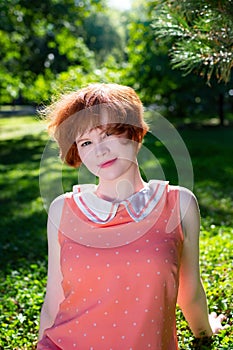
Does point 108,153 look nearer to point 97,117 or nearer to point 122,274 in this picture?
point 97,117

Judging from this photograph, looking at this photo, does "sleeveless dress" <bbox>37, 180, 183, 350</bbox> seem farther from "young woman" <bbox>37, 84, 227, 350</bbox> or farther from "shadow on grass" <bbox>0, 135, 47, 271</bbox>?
"shadow on grass" <bbox>0, 135, 47, 271</bbox>

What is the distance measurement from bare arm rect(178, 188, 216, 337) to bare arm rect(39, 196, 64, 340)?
0.51m

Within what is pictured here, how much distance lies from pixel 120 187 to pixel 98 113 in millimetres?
309

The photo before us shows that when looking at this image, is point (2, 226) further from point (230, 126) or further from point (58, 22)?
point (230, 126)

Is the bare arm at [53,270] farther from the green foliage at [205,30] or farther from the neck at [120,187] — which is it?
the green foliage at [205,30]

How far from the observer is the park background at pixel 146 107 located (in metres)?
3.02

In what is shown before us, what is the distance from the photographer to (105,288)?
2.20 meters

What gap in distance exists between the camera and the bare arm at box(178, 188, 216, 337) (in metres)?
2.29

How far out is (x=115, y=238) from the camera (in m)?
2.23

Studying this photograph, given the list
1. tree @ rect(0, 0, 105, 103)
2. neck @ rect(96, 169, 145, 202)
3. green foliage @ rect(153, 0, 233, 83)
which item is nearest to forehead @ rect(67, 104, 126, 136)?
neck @ rect(96, 169, 145, 202)

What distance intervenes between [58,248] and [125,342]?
1.53 ft

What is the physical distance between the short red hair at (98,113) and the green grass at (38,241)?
169 millimetres

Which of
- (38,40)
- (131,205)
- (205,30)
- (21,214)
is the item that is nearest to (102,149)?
(131,205)

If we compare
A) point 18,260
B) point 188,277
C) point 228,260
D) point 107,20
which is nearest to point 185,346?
point 188,277
